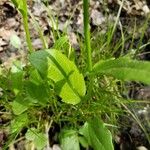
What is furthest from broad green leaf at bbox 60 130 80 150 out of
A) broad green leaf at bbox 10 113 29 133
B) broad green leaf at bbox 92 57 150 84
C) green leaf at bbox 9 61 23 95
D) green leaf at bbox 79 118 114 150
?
broad green leaf at bbox 92 57 150 84

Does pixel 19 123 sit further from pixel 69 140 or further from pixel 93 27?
pixel 93 27

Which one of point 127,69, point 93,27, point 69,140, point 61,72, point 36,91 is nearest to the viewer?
point 127,69

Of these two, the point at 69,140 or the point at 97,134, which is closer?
the point at 97,134

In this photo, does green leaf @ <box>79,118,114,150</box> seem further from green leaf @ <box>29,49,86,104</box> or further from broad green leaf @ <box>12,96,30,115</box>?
broad green leaf @ <box>12,96,30,115</box>

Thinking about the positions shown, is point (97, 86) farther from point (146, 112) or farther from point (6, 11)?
point (6, 11)

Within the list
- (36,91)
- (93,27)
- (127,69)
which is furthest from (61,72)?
(93,27)

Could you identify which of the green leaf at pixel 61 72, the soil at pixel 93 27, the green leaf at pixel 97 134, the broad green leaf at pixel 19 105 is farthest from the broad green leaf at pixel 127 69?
the soil at pixel 93 27

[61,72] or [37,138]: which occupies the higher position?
[61,72]
